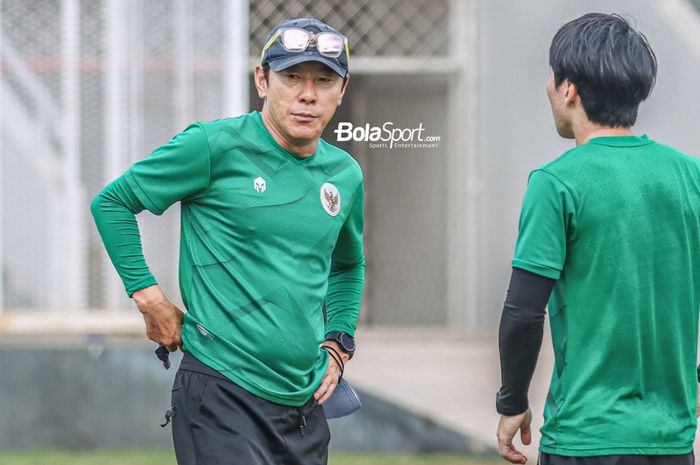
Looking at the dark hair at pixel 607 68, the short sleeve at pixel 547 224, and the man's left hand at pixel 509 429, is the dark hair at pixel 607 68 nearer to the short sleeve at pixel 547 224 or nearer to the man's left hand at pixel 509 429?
the short sleeve at pixel 547 224

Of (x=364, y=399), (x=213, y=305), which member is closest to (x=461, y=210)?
(x=364, y=399)

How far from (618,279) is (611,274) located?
0.02 m

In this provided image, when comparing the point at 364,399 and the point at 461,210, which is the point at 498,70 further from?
the point at 364,399

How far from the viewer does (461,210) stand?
9961 mm

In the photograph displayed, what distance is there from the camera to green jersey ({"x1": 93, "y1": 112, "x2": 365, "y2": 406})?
3.98 meters

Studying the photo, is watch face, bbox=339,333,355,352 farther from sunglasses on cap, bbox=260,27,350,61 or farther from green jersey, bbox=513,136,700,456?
green jersey, bbox=513,136,700,456

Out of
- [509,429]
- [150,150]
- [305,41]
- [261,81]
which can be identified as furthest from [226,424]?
[150,150]

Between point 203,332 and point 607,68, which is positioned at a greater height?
point 607,68

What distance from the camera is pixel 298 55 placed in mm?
4059

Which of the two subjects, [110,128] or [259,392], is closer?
[259,392]

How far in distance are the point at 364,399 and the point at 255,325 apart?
4687 millimetres

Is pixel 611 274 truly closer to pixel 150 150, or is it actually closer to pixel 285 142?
pixel 285 142

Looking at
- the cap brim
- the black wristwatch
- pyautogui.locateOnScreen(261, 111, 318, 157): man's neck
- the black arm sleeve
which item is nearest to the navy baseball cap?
the cap brim

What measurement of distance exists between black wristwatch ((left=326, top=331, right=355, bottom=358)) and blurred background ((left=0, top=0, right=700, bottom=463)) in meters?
3.58
